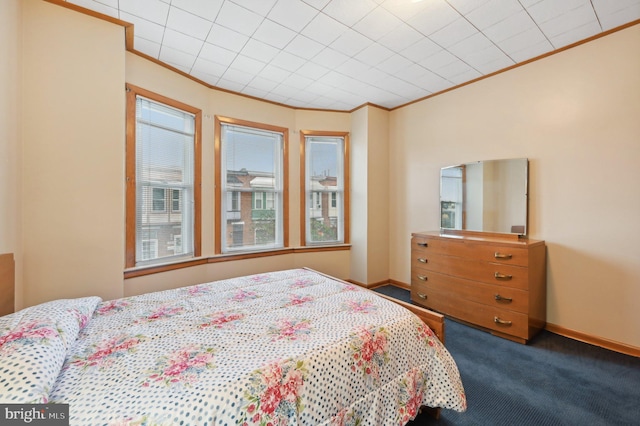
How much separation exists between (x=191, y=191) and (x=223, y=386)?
2.54m

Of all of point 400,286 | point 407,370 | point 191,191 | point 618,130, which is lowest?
point 400,286

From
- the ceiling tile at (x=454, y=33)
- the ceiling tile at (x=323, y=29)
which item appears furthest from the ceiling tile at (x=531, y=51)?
the ceiling tile at (x=323, y=29)

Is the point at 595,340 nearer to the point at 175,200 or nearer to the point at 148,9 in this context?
the point at 175,200

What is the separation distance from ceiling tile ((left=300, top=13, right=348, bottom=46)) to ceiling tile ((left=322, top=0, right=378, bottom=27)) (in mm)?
54

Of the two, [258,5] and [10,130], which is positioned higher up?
[258,5]

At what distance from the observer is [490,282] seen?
99.3 inches

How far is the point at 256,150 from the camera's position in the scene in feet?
11.8

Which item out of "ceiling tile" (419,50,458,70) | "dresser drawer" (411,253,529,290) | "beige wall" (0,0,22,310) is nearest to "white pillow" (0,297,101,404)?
"beige wall" (0,0,22,310)

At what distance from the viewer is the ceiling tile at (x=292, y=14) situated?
6.32 ft

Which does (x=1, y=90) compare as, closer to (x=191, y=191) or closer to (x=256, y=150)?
(x=191, y=191)

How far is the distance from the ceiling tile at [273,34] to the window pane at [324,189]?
5.38ft

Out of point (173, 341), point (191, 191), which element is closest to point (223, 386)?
point (173, 341)

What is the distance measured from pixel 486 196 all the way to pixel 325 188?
2099 millimetres

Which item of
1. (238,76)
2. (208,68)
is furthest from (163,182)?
(238,76)
